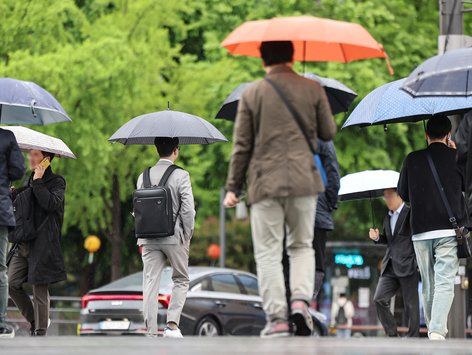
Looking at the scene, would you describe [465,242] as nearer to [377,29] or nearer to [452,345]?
[452,345]

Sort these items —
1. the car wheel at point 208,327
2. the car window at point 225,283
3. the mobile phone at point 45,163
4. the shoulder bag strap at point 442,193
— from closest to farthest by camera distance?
the shoulder bag strap at point 442,193 → the mobile phone at point 45,163 → the car wheel at point 208,327 → the car window at point 225,283

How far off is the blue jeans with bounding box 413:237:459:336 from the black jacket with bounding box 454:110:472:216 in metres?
0.74

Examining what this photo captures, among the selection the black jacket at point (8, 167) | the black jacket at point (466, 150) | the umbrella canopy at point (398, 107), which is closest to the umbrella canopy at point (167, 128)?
the umbrella canopy at point (398, 107)

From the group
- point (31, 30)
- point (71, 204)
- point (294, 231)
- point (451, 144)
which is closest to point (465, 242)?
point (451, 144)

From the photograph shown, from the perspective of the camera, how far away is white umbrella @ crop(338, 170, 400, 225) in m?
14.5

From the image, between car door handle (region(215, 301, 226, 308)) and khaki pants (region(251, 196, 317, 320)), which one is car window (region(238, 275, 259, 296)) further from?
khaki pants (region(251, 196, 317, 320))

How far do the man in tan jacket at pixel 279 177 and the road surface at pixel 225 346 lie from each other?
423mm

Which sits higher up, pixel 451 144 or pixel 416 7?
pixel 416 7

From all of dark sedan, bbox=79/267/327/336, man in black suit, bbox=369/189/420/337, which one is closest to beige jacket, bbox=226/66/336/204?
man in black suit, bbox=369/189/420/337

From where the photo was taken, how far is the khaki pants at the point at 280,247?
343 inches

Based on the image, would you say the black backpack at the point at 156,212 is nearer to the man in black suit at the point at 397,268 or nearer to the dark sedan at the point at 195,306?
the man in black suit at the point at 397,268

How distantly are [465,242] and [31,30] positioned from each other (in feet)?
51.8

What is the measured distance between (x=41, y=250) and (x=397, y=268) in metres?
3.55

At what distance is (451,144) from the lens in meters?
12.2
